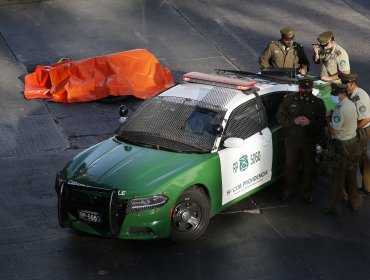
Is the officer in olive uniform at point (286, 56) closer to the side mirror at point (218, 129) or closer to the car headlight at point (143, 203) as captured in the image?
the side mirror at point (218, 129)

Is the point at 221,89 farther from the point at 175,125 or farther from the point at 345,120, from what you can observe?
the point at 345,120

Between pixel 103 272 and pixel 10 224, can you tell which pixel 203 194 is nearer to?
pixel 103 272

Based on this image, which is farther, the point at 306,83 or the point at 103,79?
the point at 103,79

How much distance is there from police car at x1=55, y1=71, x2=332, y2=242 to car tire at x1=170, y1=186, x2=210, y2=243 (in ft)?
0.04

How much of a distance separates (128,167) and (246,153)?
1646 millimetres

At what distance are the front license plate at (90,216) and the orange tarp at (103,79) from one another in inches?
215

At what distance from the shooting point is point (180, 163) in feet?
34.2

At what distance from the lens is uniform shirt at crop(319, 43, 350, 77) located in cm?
1347

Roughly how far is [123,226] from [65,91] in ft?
20.0

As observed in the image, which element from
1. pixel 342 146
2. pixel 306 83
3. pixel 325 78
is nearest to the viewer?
pixel 342 146

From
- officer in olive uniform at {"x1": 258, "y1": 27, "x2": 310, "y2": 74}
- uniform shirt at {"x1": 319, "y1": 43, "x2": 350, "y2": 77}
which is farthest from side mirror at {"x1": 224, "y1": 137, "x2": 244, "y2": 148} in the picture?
officer in olive uniform at {"x1": 258, "y1": 27, "x2": 310, "y2": 74}

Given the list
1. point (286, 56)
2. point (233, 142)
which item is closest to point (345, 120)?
point (233, 142)

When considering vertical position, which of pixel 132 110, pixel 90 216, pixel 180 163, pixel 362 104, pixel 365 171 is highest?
pixel 362 104

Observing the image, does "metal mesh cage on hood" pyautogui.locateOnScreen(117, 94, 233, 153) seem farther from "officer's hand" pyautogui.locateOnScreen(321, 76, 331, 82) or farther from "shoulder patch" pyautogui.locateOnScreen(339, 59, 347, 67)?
"shoulder patch" pyautogui.locateOnScreen(339, 59, 347, 67)
